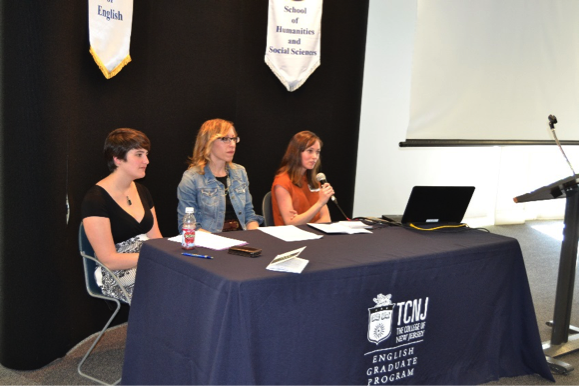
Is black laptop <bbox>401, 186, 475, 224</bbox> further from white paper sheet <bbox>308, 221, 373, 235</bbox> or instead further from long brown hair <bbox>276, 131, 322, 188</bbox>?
long brown hair <bbox>276, 131, 322, 188</bbox>

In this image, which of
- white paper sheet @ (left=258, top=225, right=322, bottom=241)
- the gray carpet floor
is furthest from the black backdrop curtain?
white paper sheet @ (left=258, top=225, right=322, bottom=241)

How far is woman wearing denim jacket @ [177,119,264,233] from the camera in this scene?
140 inches

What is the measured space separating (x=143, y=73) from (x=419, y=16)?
282cm

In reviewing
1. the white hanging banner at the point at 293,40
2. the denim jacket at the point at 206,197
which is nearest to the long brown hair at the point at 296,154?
the denim jacket at the point at 206,197

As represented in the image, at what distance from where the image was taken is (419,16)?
18.1 ft

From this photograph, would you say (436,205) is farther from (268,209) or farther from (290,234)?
(268,209)

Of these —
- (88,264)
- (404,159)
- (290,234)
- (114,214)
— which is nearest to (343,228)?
(290,234)

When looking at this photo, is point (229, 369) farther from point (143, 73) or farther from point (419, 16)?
point (419, 16)

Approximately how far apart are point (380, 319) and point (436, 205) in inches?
35.6

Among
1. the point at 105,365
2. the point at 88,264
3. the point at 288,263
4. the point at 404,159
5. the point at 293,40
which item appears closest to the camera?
the point at 288,263

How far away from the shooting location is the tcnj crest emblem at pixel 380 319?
8.26 feet

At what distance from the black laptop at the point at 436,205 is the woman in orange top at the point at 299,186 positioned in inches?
22.9

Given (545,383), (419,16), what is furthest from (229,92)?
(545,383)

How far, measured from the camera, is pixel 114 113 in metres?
3.59
